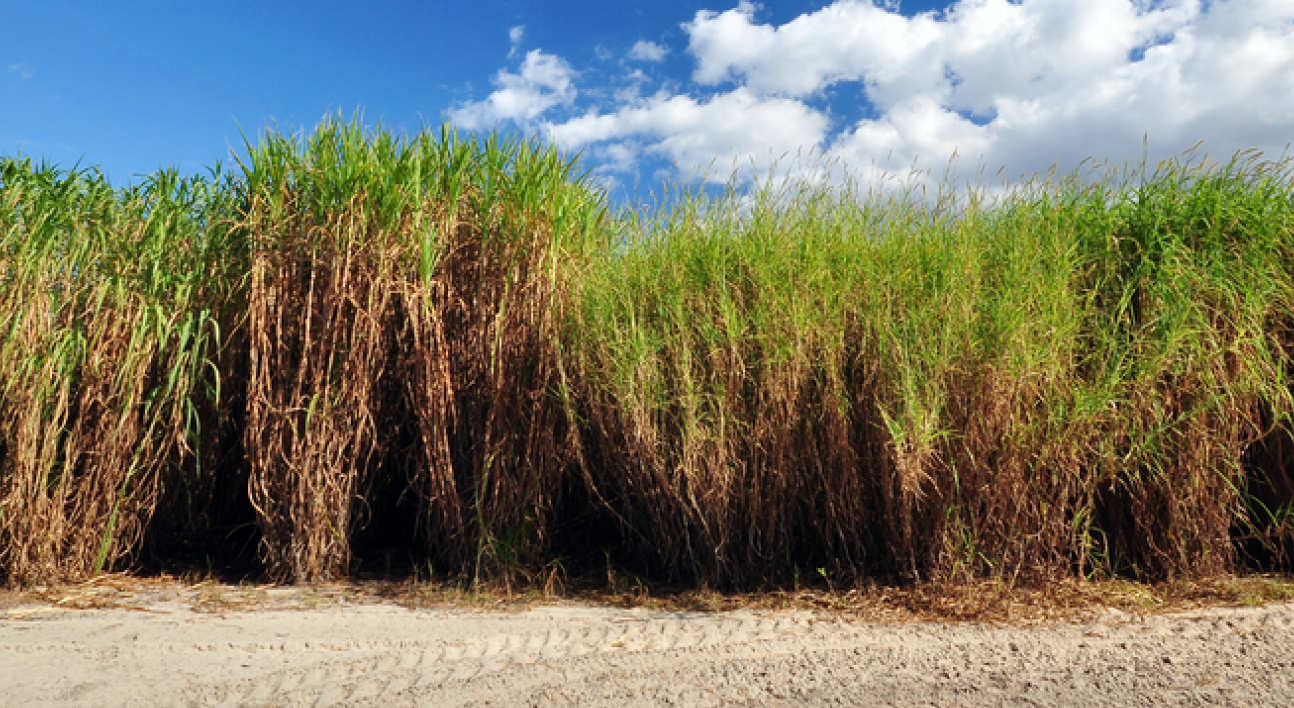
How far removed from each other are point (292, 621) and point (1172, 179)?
16.5ft

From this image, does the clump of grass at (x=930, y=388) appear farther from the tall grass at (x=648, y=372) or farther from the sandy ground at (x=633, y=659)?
the sandy ground at (x=633, y=659)

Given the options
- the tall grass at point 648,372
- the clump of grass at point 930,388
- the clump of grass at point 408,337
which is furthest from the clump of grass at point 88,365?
the clump of grass at point 930,388

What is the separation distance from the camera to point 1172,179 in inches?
187

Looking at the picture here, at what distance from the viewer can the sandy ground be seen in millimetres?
3104

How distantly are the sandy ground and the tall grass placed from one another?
0.50 metres

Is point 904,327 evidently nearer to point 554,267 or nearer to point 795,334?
point 795,334

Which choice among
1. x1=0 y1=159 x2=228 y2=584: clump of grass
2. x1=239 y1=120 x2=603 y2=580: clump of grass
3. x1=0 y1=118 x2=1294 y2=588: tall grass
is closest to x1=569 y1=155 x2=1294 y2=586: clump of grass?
x1=0 y1=118 x2=1294 y2=588: tall grass

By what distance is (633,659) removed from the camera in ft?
11.0

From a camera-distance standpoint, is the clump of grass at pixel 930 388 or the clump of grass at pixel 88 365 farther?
the clump of grass at pixel 88 365

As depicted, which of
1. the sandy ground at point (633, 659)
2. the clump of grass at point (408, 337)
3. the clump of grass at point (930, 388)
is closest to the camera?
the sandy ground at point (633, 659)

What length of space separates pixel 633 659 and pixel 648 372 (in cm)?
126

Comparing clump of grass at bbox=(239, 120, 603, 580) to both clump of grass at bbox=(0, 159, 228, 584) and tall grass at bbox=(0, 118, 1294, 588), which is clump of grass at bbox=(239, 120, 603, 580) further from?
clump of grass at bbox=(0, 159, 228, 584)

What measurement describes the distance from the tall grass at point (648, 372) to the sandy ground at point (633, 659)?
19.7 inches

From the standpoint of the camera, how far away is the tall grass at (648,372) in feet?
12.9
